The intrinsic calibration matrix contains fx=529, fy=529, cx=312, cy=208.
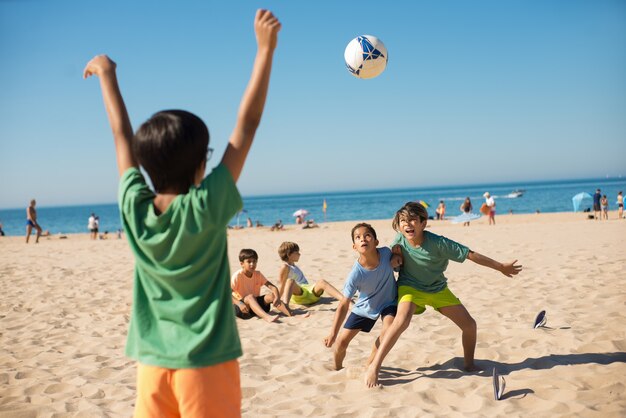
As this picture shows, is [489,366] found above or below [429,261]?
below

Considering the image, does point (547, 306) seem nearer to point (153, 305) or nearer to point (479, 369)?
point (479, 369)

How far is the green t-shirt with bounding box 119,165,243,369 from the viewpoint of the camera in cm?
→ 161

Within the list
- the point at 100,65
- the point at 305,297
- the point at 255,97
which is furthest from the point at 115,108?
the point at 305,297

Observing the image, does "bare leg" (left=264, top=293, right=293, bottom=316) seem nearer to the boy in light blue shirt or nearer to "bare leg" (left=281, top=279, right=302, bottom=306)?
"bare leg" (left=281, top=279, right=302, bottom=306)

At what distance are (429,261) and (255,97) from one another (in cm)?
341

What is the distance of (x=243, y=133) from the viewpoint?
5.57ft

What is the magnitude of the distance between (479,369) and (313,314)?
120 inches

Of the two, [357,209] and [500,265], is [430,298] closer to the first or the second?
[500,265]

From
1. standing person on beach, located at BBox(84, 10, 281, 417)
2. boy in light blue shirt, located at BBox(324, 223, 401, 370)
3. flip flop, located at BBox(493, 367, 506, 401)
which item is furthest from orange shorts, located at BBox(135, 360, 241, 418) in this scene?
boy in light blue shirt, located at BBox(324, 223, 401, 370)

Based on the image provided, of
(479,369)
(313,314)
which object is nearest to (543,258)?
(313,314)

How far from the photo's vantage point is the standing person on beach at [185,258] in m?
1.62

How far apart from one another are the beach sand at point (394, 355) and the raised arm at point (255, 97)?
9.47 feet

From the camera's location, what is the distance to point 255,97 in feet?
5.66

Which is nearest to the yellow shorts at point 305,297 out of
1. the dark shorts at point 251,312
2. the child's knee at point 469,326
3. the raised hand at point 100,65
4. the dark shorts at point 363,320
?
the dark shorts at point 251,312
